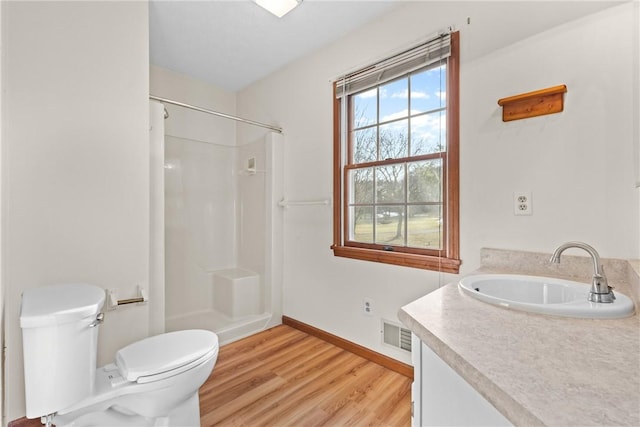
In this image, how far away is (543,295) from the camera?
115cm

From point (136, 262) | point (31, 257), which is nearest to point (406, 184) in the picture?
point (136, 262)

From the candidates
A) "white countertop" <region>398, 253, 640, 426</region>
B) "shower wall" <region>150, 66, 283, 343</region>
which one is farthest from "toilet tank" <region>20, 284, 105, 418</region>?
"shower wall" <region>150, 66, 283, 343</region>

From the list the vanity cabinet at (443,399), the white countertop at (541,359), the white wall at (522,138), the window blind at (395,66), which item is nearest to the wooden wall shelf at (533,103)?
the white wall at (522,138)

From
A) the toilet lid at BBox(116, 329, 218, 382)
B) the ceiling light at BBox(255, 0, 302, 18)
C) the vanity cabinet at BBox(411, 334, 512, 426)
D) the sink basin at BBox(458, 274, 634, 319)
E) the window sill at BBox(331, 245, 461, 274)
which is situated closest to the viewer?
the vanity cabinet at BBox(411, 334, 512, 426)

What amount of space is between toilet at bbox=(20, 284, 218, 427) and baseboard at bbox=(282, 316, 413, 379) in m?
1.10

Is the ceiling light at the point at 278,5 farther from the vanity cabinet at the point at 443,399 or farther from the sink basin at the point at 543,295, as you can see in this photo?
the vanity cabinet at the point at 443,399

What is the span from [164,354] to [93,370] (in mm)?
245

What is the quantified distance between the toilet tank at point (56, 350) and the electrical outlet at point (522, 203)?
1877mm

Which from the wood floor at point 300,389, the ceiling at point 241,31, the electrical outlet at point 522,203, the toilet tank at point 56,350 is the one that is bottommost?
the wood floor at point 300,389

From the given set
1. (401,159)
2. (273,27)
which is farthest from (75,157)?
(401,159)

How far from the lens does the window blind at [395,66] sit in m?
1.67

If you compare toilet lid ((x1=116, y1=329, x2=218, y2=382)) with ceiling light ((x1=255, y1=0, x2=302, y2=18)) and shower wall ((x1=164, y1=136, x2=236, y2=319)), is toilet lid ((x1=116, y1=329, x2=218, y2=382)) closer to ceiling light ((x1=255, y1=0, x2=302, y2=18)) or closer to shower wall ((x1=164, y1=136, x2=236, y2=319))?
shower wall ((x1=164, y1=136, x2=236, y2=319))

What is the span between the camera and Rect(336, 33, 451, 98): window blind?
1674 mm

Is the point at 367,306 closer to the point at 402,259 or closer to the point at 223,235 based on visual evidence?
the point at 402,259
